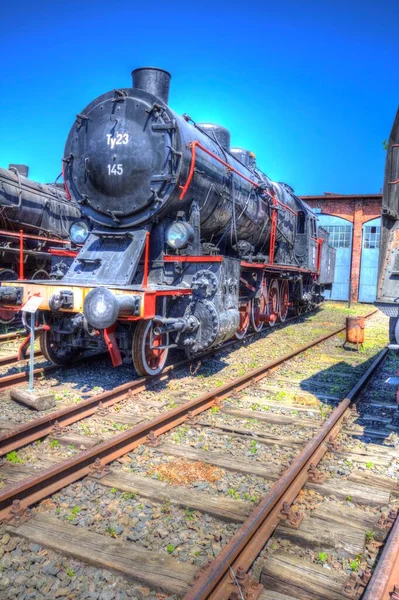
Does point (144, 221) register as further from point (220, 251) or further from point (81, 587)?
point (81, 587)

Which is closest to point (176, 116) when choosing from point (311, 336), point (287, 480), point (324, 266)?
point (287, 480)

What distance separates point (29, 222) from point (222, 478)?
9142 millimetres

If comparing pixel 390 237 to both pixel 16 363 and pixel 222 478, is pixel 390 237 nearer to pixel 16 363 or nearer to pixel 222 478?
pixel 222 478

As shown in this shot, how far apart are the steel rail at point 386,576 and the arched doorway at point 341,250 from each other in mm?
24231

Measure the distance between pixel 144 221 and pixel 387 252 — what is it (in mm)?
3171

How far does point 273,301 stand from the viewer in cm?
1141

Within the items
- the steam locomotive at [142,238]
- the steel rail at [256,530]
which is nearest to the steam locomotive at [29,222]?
the steam locomotive at [142,238]

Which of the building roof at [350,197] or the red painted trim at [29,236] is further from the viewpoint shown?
the building roof at [350,197]

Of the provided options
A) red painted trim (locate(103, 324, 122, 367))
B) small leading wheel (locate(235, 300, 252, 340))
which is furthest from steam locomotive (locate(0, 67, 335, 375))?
small leading wheel (locate(235, 300, 252, 340))

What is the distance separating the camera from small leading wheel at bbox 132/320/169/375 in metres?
5.92

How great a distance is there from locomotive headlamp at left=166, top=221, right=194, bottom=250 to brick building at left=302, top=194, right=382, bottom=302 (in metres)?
20.3

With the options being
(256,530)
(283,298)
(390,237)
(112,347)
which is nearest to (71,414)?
(112,347)

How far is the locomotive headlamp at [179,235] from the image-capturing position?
21.3ft

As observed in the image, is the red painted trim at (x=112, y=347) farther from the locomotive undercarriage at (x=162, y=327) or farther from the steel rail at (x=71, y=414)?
the steel rail at (x=71, y=414)
